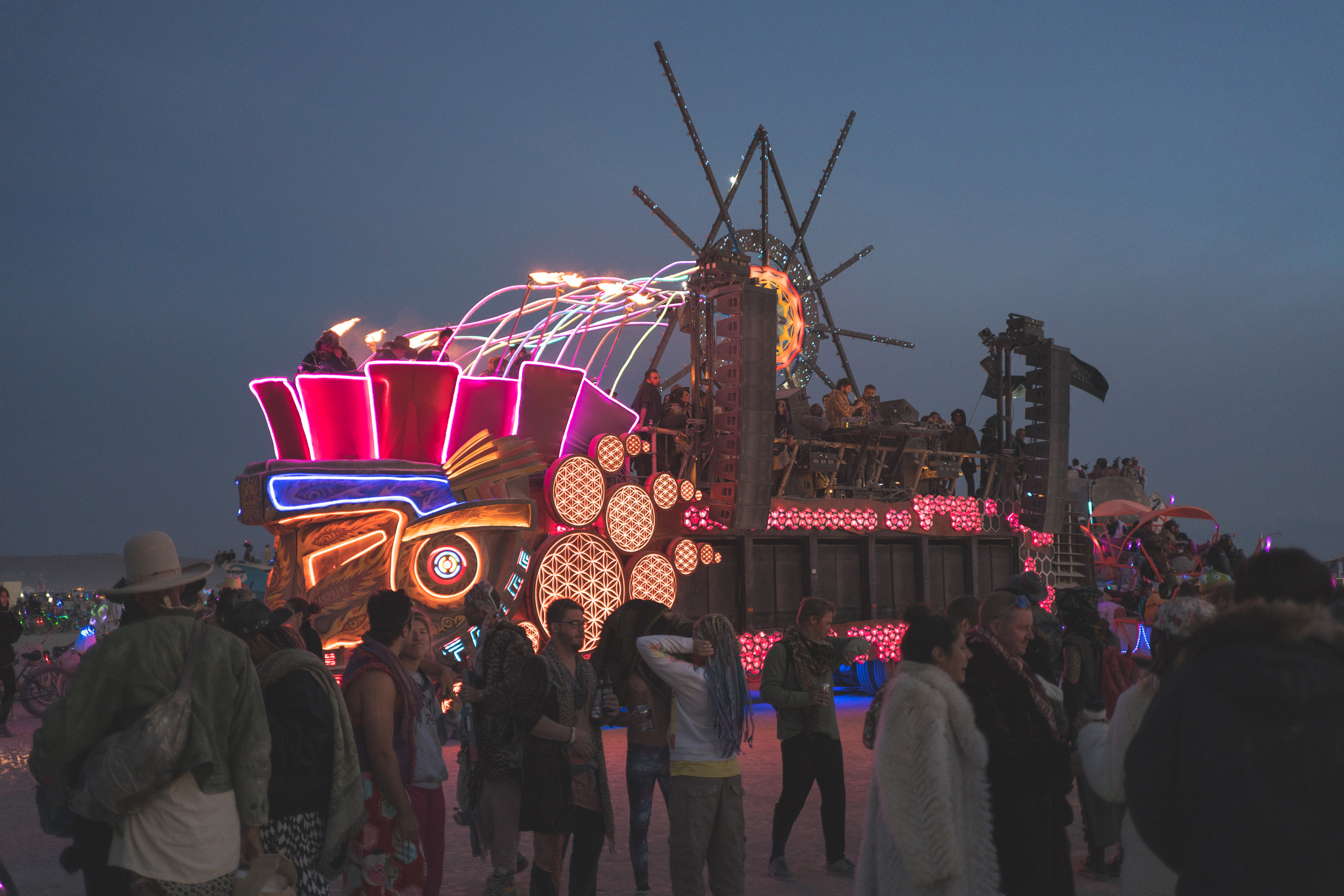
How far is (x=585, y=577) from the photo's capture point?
13094 millimetres

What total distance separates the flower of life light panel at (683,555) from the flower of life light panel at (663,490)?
527mm

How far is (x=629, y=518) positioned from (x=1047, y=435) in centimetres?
956

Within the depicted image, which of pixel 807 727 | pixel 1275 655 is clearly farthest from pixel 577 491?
pixel 1275 655

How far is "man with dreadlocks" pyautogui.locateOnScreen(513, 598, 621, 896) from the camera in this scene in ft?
17.1

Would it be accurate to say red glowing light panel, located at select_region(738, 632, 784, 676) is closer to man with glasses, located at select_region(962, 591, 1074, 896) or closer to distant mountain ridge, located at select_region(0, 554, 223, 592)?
man with glasses, located at select_region(962, 591, 1074, 896)

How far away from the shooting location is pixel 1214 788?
256 cm

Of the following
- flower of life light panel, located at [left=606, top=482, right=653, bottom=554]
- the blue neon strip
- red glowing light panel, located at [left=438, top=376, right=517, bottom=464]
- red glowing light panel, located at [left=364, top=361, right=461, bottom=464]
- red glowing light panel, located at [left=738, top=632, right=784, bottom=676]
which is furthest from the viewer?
red glowing light panel, located at [left=738, top=632, right=784, bottom=676]

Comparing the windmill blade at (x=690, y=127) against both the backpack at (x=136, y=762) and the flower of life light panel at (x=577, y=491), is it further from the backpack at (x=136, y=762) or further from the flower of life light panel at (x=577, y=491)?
the backpack at (x=136, y=762)

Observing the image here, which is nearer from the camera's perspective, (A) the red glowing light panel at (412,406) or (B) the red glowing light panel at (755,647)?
(A) the red glowing light panel at (412,406)

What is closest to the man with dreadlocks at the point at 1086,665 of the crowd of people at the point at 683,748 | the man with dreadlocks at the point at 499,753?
the crowd of people at the point at 683,748

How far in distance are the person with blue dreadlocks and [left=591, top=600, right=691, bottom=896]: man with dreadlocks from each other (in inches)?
16.0

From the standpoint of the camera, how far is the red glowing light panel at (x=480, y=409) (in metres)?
12.9

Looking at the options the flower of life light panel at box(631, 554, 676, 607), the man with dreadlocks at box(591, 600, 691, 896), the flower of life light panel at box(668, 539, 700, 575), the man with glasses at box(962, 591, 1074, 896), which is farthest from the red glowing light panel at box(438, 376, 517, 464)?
the man with glasses at box(962, 591, 1074, 896)

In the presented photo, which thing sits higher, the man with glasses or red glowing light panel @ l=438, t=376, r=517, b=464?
red glowing light panel @ l=438, t=376, r=517, b=464
